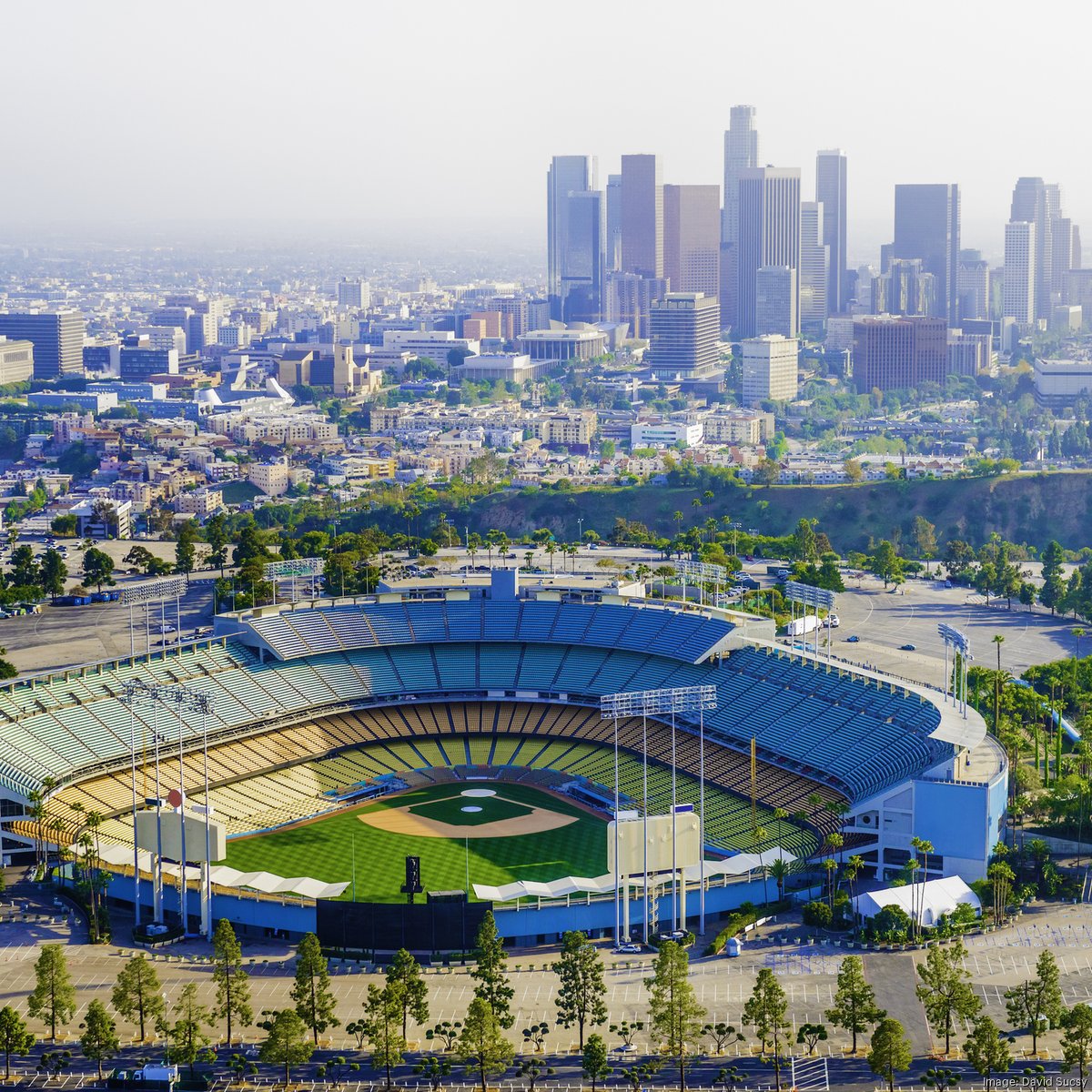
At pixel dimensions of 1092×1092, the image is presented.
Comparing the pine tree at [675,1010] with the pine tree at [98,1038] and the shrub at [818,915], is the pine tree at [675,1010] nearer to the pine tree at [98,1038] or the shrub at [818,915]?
the shrub at [818,915]

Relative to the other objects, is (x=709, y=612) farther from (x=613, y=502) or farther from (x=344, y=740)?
(x=613, y=502)

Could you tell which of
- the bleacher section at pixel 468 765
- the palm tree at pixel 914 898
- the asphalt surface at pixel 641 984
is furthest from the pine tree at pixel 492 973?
the bleacher section at pixel 468 765

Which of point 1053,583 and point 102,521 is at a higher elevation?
point 1053,583

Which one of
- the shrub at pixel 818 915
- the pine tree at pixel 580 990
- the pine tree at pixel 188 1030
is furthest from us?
the shrub at pixel 818 915

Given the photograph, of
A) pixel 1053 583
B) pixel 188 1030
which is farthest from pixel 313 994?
pixel 1053 583

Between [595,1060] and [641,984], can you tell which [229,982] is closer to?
[595,1060]

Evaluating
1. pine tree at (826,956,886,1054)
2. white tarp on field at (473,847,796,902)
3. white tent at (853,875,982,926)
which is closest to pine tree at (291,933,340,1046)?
white tarp on field at (473,847,796,902)
